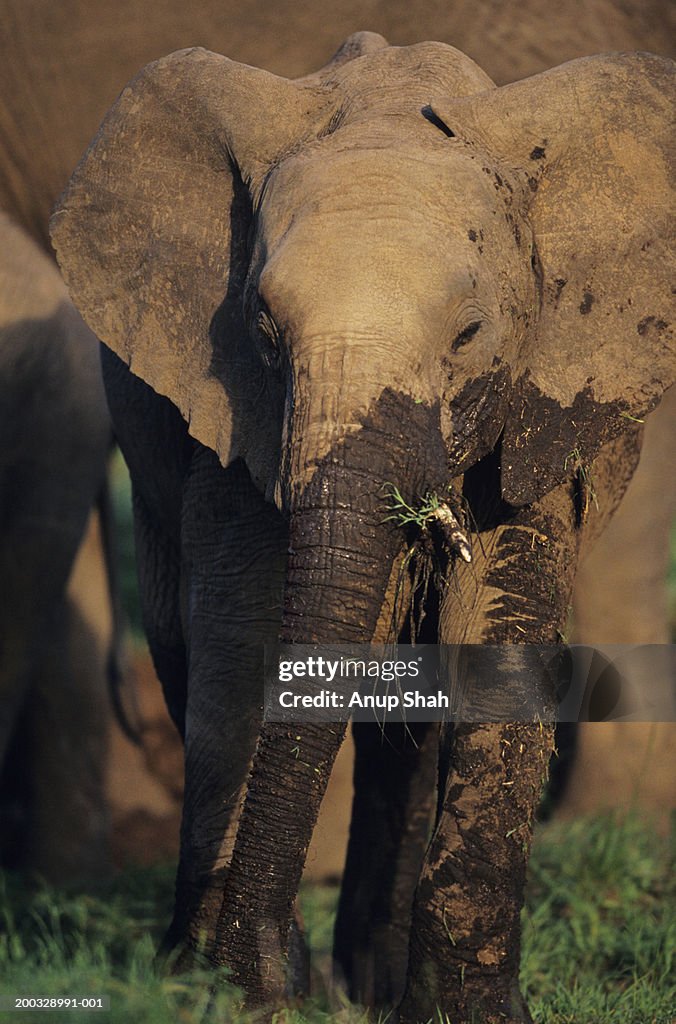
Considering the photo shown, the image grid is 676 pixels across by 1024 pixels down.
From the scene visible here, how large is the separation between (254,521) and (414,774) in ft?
2.68

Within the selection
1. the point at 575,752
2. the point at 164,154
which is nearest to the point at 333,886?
the point at 575,752

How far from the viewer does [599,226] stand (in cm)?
325

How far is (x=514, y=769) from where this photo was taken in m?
3.29

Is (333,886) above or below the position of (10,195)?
below

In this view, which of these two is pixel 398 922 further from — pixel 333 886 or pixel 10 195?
pixel 10 195

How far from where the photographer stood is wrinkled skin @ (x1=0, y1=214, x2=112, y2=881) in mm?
4820

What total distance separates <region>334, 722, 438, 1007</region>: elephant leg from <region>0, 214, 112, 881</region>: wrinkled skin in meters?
1.26

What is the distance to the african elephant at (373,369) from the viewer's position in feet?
9.39

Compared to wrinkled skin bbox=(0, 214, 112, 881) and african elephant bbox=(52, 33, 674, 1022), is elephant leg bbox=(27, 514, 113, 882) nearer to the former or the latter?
wrinkled skin bbox=(0, 214, 112, 881)

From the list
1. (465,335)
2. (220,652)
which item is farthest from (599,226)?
(220,652)

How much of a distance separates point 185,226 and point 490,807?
1231 mm

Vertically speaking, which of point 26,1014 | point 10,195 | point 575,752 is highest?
point 10,195

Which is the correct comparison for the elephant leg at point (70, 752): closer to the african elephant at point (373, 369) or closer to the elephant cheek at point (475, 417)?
the african elephant at point (373, 369)

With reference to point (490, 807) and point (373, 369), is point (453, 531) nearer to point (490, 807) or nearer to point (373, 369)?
point (373, 369)
